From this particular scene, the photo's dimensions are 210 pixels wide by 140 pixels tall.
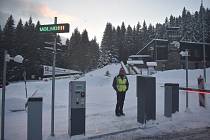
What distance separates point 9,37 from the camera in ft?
188

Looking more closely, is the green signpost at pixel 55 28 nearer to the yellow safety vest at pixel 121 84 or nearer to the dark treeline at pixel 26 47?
the yellow safety vest at pixel 121 84

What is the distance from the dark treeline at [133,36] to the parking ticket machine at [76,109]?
235 feet

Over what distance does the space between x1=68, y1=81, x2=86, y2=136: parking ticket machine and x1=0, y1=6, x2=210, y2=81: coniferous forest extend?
40621mm

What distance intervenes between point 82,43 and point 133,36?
17.7m

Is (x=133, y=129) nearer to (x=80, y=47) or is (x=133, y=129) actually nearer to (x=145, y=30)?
(x=80, y=47)

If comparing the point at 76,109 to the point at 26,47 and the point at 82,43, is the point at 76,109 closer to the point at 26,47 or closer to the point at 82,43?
the point at 26,47

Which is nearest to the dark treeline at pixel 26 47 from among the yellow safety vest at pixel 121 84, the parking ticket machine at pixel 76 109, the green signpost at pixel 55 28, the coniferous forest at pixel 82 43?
the coniferous forest at pixel 82 43

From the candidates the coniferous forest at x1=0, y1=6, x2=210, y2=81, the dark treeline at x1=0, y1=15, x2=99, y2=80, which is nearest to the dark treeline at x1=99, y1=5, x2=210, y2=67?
the coniferous forest at x1=0, y1=6, x2=210, y2=81

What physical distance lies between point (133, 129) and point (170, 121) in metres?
2.05

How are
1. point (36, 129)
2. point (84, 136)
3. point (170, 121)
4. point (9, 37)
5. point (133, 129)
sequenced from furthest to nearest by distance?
point (9, 37), point (170, 121), point (133, 129), point (84, 136), point (36, 129)

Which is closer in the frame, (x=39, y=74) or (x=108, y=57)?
(x=39, y=74)

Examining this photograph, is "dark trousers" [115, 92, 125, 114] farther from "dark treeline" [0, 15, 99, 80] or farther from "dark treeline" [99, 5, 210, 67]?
"dark treeline" [99, 5, 210, 67]

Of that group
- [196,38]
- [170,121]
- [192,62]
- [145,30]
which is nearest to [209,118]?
[170,121]

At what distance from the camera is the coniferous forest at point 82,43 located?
190ft
